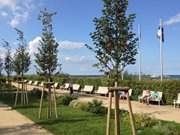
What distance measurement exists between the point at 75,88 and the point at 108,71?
93.6 ft

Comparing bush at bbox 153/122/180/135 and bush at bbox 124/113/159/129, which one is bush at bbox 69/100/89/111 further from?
bush at bbox 153/122/180/135

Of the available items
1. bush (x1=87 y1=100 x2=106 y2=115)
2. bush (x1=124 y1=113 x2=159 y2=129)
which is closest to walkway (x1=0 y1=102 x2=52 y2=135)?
Result: bush (x1=124 y1=113 x2=159 y2=129)

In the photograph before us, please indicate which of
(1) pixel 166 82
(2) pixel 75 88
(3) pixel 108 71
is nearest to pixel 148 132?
(3) pixel 108 71

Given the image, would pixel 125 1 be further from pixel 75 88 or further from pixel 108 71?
pixel 75 88

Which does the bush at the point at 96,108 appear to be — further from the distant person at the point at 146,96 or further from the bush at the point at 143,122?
the distant person at the point at 146,96

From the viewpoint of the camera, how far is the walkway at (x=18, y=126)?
42.1 ft

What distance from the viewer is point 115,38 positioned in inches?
407

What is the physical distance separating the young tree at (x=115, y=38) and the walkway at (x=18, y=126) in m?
3.48

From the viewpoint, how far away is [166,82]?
938 inches

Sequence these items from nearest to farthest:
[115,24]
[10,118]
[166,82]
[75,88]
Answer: [115,24] < [10,118] < [166,82] < [75,88]

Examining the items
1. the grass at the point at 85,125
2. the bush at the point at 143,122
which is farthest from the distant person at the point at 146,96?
the bush at the point at 143,122

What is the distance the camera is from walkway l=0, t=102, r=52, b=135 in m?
12.8

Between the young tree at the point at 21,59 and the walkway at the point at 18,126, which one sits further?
the young tree at the point at 21,59

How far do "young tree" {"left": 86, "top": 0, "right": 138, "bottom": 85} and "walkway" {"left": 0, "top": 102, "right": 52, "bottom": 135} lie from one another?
3482 millimetres
